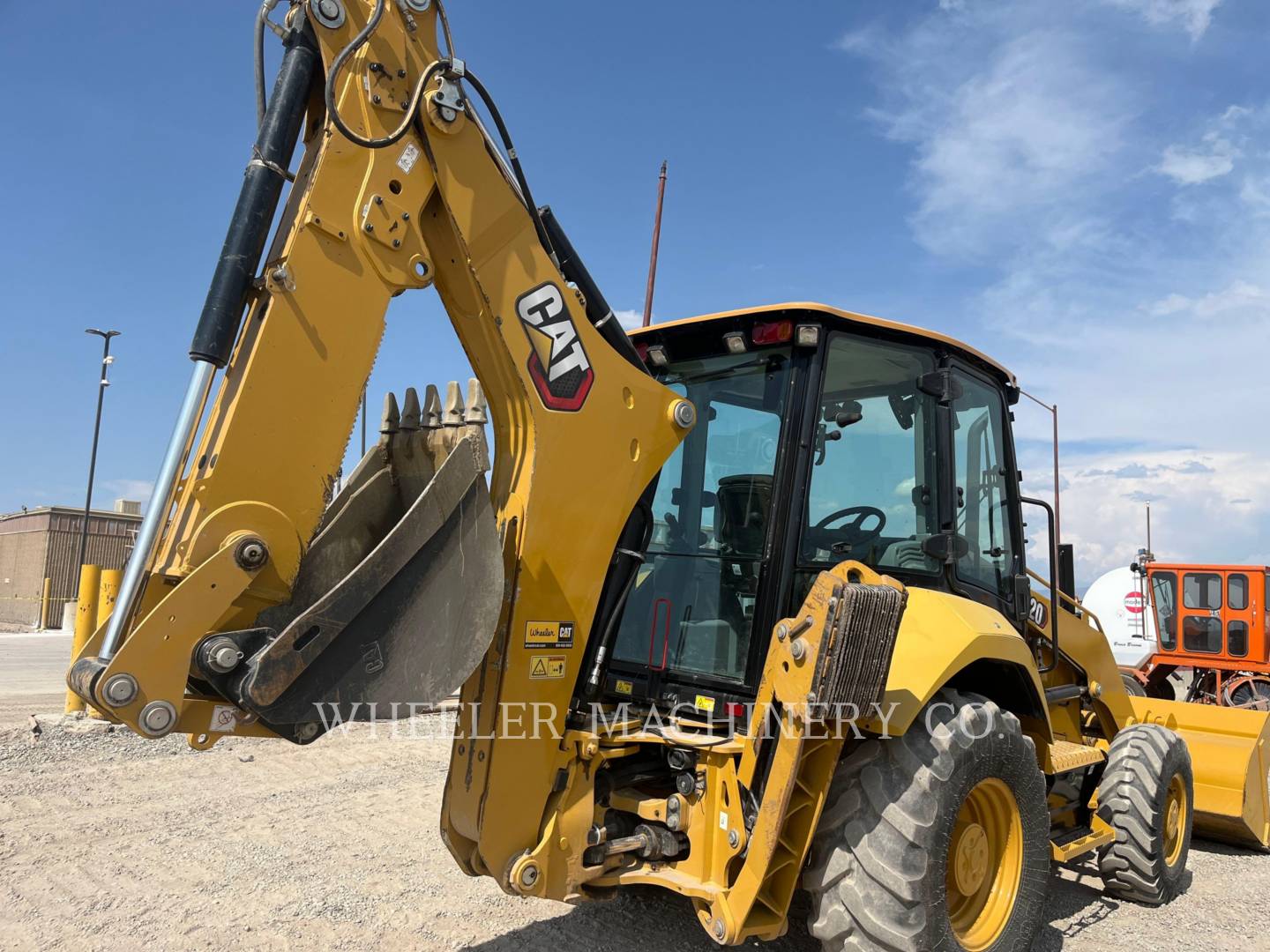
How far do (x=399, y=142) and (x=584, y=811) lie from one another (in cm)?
234

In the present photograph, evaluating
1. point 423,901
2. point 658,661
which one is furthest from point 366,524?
point 423,901

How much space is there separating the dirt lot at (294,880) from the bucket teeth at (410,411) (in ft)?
7.07

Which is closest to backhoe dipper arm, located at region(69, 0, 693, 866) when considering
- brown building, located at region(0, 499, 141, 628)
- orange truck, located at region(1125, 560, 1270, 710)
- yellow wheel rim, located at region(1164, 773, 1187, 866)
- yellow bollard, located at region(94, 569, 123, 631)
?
yellow wheel rim, located at region(1164, 773, 1187, 866)

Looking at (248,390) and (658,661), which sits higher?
(248,390)

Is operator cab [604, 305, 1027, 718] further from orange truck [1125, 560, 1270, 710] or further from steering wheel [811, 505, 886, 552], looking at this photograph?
orange truck [1125, 560, 1270, 710]

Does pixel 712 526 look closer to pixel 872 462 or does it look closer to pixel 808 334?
pixel 872 462

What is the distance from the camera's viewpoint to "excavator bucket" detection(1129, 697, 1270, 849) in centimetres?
575

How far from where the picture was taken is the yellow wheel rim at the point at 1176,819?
203 inches

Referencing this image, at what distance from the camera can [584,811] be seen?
3320 mm

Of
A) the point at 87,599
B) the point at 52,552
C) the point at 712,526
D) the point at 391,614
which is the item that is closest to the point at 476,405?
the point at 391,614

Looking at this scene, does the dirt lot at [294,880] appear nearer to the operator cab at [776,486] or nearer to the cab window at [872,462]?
the operator cab at [776,486]

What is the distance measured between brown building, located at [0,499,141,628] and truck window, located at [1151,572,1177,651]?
2374 cm

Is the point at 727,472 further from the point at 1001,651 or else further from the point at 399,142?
the point at 399,142

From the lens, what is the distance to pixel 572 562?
3.32 m
